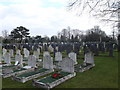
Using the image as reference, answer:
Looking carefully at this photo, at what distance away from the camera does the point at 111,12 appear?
625 centimetres

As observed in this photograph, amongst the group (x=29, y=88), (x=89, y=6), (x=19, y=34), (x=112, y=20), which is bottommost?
→ (x=29, y=88)

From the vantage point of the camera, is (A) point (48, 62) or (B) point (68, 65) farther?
(A) point (48, 62)

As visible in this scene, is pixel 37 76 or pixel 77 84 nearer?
pixel 77 84

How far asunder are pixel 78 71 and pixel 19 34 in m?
39.3

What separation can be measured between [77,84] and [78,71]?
2.82 metres

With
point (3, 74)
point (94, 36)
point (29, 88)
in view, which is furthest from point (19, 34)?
point (29, 88)

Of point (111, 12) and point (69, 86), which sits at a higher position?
point (111, 12)

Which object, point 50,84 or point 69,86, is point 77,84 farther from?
point 50,84

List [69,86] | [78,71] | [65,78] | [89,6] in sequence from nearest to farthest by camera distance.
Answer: [89,6], [69,86], [65,78], [78,71]

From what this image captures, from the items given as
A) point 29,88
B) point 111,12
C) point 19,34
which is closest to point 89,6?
point 111,12

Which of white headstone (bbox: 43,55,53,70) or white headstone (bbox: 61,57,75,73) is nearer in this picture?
white headstone (bbox: 61,57,75,73)

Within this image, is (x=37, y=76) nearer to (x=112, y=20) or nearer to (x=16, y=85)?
(x=16, y=85)

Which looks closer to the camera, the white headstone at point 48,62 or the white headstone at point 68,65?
the white headstone at point 68,65

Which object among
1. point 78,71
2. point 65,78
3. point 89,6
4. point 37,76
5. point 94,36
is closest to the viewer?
point 89,6
